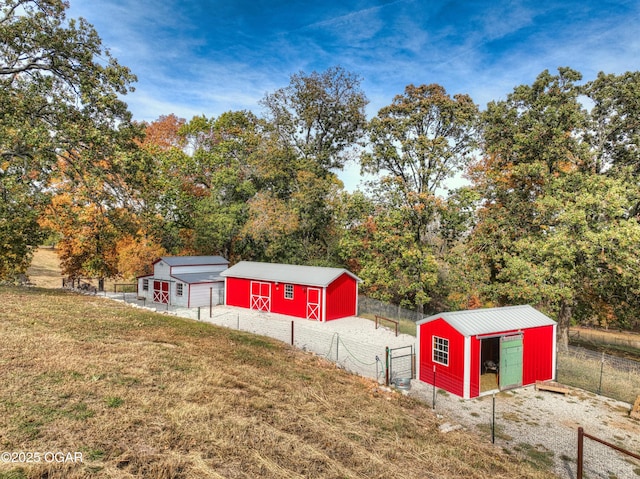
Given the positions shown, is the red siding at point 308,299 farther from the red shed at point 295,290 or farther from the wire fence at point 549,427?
the wire fence at point 549,427

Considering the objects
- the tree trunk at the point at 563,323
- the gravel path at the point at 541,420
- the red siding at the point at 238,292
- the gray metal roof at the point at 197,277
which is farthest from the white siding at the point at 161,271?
the tree trunk at the point at 563,323

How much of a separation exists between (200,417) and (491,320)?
11517 mm

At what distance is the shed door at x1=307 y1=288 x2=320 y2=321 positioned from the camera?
25.4 metres

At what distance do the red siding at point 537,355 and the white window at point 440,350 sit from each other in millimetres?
3134

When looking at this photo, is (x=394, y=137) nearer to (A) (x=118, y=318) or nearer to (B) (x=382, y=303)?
(B) (x=382, y=303)

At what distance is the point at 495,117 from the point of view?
82.2 ft

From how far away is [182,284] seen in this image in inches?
1111

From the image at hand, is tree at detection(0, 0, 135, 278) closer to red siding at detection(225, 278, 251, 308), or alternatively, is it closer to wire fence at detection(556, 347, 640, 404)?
red siding at detection(225, 278, 251, 308)

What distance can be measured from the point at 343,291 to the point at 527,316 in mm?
13185

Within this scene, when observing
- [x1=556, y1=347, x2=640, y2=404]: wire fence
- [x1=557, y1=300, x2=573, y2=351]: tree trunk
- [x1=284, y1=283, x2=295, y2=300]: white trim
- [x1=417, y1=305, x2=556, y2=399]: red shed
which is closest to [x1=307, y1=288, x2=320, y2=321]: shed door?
[x1=284, y1=283, x2=295, y2=300]: white trim

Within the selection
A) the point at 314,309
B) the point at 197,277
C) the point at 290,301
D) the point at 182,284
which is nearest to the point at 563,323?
the point at 314,309

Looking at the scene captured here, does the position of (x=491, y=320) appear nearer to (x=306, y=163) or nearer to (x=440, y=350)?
(x=440, y=350)

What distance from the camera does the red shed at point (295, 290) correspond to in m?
25.5

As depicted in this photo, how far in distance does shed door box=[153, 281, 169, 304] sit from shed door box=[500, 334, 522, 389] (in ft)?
77.5
